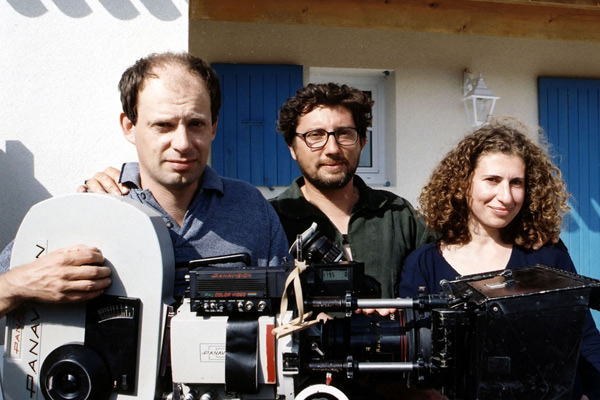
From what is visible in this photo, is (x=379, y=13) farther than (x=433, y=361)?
Yes

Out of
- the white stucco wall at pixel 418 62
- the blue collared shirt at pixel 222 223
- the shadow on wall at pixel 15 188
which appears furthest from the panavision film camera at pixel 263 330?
the white stucco wall at pixel 418 62

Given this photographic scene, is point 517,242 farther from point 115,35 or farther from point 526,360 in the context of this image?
point 115,35

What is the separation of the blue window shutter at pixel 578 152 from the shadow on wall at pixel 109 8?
3.03 m

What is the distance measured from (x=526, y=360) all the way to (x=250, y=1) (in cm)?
265

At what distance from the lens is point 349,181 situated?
2295 mm

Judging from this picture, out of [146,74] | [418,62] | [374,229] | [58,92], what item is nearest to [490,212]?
[374,229]

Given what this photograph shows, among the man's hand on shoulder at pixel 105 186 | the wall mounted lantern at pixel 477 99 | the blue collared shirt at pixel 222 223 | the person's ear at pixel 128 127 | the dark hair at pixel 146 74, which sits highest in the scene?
the wall mounted lantern at pixel 477 99

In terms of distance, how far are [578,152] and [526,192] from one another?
2.61 m

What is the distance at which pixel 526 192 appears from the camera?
82.1 inches

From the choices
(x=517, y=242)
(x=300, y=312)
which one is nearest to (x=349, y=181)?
(x=517, y=242)

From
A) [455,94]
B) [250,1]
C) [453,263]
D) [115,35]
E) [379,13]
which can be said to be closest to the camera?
[453,263]

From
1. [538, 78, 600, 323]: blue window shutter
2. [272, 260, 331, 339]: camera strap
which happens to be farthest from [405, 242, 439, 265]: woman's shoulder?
[538, 78, 600, 323]: blue window shutter

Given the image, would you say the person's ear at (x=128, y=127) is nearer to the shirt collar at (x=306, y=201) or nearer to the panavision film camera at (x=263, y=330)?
the panavision film camera at (x=263, y=330)

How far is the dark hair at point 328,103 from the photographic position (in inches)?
90.1
